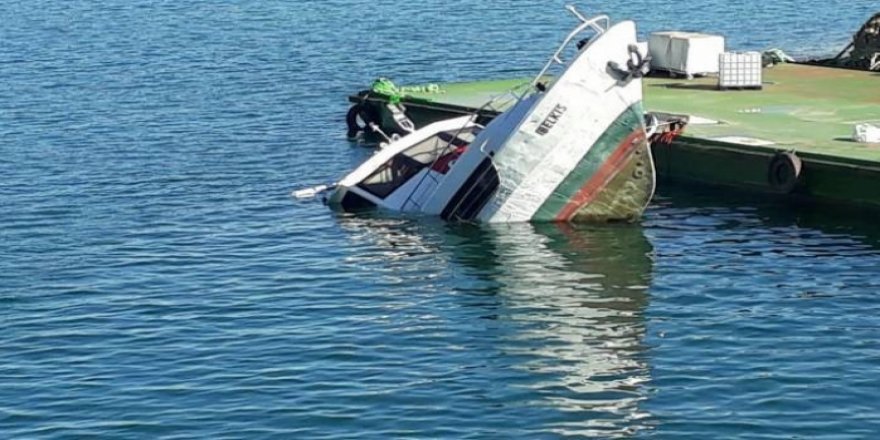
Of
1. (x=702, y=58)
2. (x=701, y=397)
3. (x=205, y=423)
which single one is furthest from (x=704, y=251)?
(x=702, y=58)

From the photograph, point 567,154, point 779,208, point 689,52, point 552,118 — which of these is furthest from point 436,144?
point 689,52

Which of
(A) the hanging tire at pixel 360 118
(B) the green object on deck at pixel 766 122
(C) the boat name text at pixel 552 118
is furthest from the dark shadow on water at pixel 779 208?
(A) the hanging tire at pixel 360 118

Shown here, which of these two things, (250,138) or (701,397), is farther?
(250,138)

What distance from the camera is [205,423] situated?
26016mm

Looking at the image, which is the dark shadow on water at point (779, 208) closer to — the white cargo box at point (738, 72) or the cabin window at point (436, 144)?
the cabin window at point (436, 144)

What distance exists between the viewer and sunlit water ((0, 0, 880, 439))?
2647 centimetres

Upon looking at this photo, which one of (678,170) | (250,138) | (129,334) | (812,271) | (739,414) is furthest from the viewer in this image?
(250,138)

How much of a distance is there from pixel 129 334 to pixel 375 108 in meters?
24.5

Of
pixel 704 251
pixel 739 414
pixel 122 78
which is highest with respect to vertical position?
pixel 122 78

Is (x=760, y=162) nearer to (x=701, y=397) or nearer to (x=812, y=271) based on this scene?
(x=812, y=271)

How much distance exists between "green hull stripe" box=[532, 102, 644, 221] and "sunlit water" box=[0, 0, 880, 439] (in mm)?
900

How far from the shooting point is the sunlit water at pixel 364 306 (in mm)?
26469

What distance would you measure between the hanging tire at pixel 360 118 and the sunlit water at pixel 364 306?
1.85 feet

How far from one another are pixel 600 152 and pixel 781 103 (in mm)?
11609
